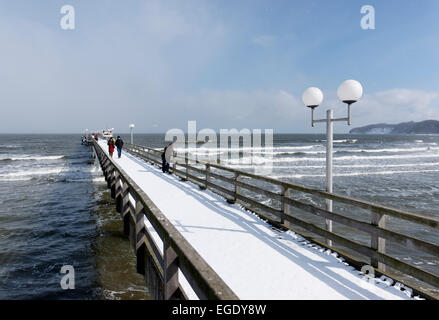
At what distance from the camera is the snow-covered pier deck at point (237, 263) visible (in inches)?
109

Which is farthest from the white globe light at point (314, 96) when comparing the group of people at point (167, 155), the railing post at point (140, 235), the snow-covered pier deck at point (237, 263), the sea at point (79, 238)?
the group of people at point (167, 155)

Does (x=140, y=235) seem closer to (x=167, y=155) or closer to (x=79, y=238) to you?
(x=79, y=238)

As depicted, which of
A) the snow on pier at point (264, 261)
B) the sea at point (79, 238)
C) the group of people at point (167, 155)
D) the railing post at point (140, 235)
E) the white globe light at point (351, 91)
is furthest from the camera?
the group of people at point (167, 155)

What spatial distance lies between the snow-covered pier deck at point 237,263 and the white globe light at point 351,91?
2.81m

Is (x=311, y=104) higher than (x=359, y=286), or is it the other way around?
(x=311, y=104)

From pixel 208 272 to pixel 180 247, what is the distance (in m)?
0.52

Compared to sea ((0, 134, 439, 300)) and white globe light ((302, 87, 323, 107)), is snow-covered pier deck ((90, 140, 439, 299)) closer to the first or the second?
sea ((0, 134, 439, 300))

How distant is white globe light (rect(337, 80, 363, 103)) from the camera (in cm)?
536

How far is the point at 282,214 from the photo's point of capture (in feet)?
20.3

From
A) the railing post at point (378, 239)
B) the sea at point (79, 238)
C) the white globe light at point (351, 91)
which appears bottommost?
the sea at point (79, 238)

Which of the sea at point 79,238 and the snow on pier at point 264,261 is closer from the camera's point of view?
the snow on pier at point 264,261

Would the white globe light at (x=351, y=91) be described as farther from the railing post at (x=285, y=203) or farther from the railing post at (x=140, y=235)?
the railing post at (x=140, y=235)
